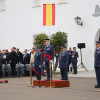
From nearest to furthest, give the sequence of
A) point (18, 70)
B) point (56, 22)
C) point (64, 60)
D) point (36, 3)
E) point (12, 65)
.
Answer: point (64, 60) → point (12, 65) → point (18, 70) → point (56, 22) → point (36, 3)

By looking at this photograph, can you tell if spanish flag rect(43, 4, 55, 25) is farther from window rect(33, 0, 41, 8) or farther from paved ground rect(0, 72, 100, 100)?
window rect(33, 0, 41, 8)

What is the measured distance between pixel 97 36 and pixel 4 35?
32.6 ft

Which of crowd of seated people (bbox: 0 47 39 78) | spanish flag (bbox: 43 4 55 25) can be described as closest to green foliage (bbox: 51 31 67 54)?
crowd of seated people (bbox: 0 47 39 78)

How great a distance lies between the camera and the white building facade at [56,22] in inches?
1099

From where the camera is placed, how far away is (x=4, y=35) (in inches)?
1340

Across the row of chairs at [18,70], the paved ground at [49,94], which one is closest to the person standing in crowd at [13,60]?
the row of chairs at [18,70]

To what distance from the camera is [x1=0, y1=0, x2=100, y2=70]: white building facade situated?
27.9m

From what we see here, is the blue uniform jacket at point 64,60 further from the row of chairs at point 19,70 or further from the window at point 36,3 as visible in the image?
→ the window at point 36,3

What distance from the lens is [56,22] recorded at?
98.8ft

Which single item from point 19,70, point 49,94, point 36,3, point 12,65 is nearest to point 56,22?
point 36,3

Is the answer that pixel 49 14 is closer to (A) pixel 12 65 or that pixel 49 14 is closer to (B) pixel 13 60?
(B) pixel 13 60

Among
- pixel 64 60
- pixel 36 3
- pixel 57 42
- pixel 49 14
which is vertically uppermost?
pixel 36 3

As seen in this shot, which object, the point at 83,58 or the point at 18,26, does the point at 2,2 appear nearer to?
the point at 18,26

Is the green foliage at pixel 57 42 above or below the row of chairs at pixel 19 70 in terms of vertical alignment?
above
